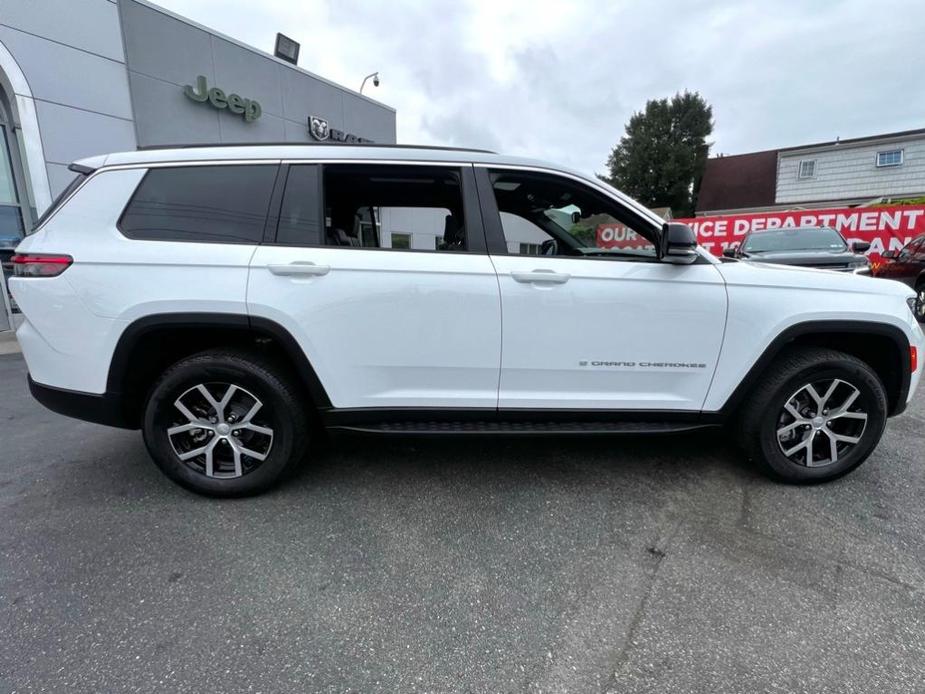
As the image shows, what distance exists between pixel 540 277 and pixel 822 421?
1842 mm

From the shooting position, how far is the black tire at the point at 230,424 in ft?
8.12

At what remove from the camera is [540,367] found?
8.37 feet

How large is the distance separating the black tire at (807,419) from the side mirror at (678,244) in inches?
33.4

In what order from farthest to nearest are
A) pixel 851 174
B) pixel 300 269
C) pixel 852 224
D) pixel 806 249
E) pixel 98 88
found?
pixel 851 174
pixel 852 224
pixel 806 249
pixel 98 88
pixel 300 269

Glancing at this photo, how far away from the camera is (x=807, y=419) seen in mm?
2707

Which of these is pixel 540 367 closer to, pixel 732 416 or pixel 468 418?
pixel 468 418

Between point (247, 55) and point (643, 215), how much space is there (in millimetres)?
10816

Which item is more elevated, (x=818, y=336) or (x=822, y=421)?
(x=818, y=336)

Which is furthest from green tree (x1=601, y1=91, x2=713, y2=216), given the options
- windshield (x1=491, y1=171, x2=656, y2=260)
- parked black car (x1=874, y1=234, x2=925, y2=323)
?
windshield (x1=491, y1=171, x2=656, y2=260)

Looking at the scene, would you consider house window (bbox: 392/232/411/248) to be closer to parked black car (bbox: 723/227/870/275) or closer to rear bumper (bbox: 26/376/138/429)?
rear bumper (bbox: 26/376/138/429)

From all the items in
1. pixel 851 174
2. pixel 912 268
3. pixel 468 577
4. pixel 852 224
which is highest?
pixel 851 174

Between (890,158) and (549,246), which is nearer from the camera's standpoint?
(549,246)

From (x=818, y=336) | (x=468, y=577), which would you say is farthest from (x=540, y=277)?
(x=818, y=336)

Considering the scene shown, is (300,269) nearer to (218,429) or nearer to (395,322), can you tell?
(395,322)
